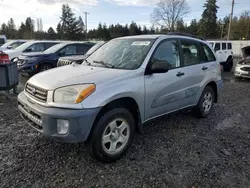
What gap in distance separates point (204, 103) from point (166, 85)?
1626mm

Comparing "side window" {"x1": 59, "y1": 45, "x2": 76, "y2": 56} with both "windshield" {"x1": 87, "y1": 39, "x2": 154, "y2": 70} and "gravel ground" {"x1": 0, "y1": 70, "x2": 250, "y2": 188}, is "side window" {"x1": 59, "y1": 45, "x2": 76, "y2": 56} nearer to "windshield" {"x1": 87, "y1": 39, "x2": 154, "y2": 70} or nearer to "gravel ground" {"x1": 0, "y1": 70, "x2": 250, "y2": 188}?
"gravel ground" {"x1": 0, "y1": 70, "x2": 250, "y2": 188}

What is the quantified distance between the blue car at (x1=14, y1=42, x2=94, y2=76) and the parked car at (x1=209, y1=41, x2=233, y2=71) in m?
8.32

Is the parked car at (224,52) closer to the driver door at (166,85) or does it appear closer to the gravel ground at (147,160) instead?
the gravel ground at (147,160)

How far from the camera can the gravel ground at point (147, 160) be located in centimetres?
262

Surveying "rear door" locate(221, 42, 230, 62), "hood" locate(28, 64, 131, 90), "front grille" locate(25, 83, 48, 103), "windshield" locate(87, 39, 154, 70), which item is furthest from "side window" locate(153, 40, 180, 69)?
"rear door" locate(221, 42, 230, 62)

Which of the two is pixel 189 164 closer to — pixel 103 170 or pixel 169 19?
pixel 103 170

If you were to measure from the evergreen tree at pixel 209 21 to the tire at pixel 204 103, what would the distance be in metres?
60.1

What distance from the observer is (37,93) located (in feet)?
9.50

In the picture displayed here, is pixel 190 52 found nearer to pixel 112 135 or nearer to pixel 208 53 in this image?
pixel 208 53

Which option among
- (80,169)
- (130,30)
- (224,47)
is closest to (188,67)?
(80,169)

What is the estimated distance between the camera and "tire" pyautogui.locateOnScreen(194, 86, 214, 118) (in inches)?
182

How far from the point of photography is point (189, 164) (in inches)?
119

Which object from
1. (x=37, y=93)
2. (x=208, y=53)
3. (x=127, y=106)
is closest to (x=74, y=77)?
(x=37, y=93)

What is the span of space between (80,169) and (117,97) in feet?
3.41
